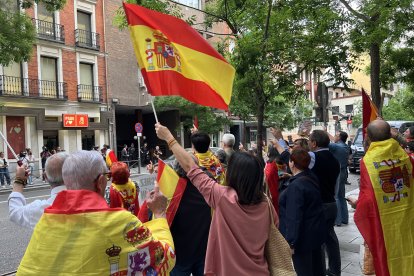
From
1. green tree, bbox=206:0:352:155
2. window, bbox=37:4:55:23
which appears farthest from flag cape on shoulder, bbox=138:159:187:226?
window, bbox=37:4:55:23

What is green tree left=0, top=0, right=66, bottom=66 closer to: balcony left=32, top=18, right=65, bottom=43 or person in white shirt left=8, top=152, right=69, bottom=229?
person in white shirt left=8, top=152, right=69, bottom=229

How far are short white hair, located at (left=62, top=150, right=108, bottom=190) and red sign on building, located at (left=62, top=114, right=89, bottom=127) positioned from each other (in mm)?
22626

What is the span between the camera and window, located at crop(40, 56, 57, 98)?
2281cm

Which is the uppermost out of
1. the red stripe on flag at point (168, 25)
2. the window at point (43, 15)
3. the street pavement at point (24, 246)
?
the window at point (43, 15)

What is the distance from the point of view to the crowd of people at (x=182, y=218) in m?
1.77

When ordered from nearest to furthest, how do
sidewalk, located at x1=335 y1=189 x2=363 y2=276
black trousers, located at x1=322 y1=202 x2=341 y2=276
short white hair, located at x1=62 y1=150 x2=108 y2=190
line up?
short white hair, located at x1=62 y1=150 x2=108 y2=190
black trousers, located at x1=322 y1=202 x2=341 y2=276
sidewalk, located at x1=335 y1=189 x2=363 y2=276

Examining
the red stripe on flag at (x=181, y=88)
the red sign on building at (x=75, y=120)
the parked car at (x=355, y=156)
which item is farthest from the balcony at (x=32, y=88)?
the red stripe on flag at (x=181, y=88)

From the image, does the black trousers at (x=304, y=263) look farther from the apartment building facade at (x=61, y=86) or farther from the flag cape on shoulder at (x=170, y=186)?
the apartment building facade at (x=61, y=86)

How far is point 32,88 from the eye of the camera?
22.2 m

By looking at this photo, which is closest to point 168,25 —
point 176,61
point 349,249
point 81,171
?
point 176,61

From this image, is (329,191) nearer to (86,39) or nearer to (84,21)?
(86,39)

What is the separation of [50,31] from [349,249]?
22151mm

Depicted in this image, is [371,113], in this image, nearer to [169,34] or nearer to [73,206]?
[169,34]

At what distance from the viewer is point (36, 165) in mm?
21750
